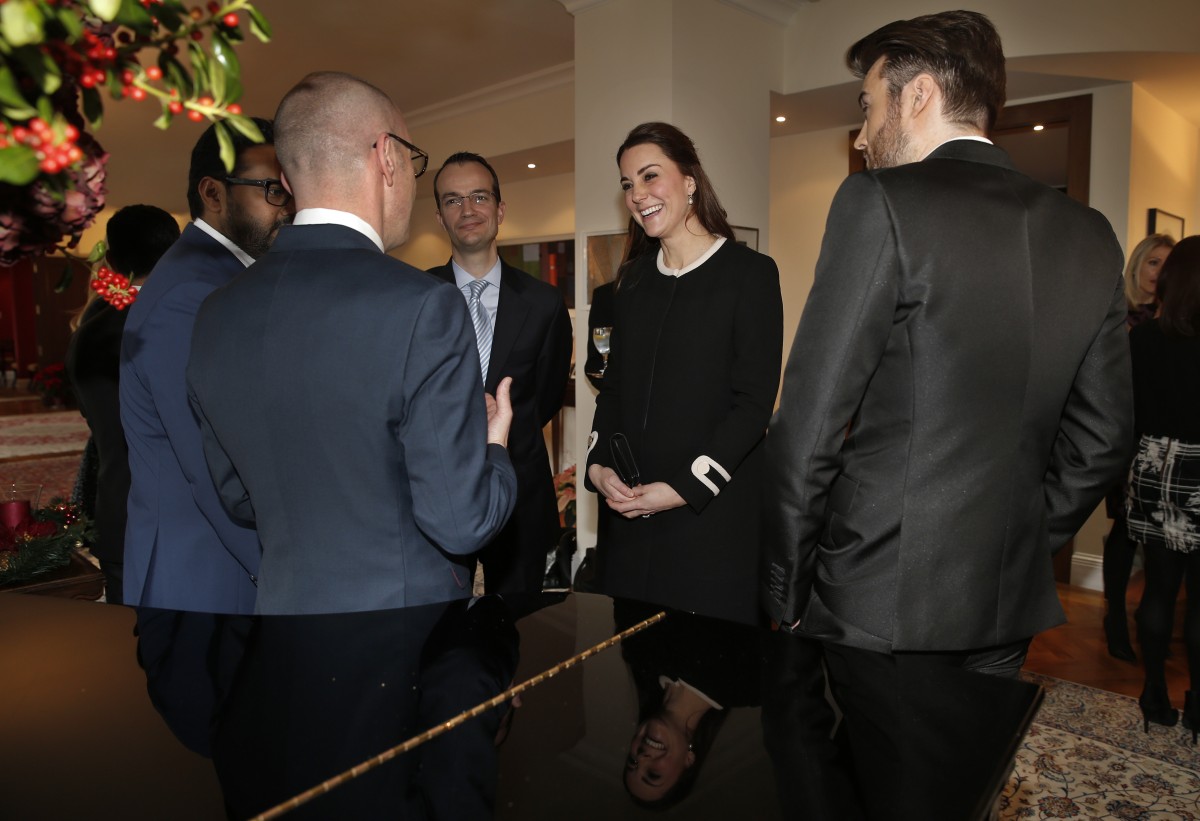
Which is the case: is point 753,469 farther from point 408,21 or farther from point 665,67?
point 408,21

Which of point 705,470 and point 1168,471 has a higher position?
point 705,470

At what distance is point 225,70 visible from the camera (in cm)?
64

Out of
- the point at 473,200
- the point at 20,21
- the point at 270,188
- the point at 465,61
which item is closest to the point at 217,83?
the point at 20,21

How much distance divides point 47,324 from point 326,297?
72.7 feet

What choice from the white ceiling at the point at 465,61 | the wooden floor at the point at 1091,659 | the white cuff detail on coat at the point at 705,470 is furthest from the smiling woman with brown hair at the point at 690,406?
the white ceiling at the point at 465,61

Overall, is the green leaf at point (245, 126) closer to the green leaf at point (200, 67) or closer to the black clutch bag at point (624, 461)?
the green leaf at point (200, 67)

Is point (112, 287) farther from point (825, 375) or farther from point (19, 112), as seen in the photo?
point (825, 375)

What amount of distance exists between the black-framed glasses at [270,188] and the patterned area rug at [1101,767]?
279 cm

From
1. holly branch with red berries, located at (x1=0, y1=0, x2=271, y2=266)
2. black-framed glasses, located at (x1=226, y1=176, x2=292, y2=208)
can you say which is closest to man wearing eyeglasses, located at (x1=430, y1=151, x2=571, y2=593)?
black-framed glasses, located at (x1=226, y1=176, x2=292, y2=208)

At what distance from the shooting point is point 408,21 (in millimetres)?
5871

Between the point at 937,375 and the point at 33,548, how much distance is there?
10.4ft

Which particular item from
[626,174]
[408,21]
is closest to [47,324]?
[408,21]

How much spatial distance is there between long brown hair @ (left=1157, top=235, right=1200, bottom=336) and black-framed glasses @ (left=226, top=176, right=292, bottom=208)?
3211mm

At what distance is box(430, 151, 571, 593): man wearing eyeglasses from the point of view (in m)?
2.76
